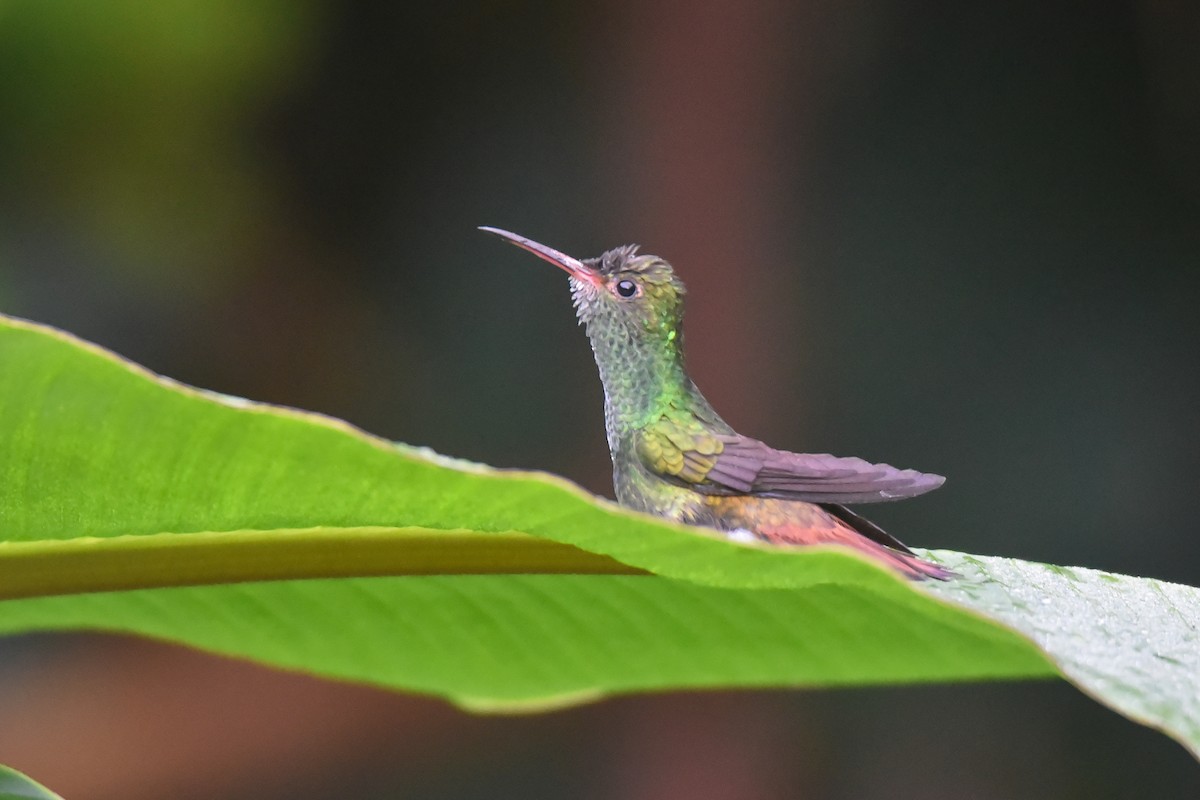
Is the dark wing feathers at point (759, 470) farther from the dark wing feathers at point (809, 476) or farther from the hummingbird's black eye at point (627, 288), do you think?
the hummingbird's black eye at point (627, 288)

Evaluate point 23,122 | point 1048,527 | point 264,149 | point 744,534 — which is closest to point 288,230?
point 264,149

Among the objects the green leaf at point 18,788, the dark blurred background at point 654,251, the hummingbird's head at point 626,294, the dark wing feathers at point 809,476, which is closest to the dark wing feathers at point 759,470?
the dark wing feathers at point 809,476

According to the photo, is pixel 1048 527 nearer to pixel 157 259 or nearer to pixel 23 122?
pixel 157 259

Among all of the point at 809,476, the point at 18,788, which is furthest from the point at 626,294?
the point at 18,788

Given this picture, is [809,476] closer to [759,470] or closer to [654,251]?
[759,470]

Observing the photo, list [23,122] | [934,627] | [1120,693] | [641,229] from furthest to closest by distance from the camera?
[641,229], [23,122], [934,627], [1120,693]

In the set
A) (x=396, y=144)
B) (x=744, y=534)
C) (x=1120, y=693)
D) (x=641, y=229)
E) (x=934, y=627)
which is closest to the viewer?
(x=1120, y=693)

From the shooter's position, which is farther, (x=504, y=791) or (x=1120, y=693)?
(x=504, y=791)

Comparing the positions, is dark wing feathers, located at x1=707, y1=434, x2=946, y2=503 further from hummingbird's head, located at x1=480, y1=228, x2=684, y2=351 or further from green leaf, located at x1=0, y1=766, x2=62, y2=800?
green leaf, located at x1=0, y1=766, x2=62, y2=800
